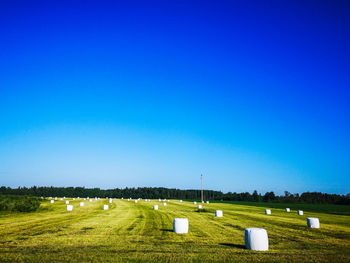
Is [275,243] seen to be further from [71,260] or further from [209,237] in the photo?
[71,260]

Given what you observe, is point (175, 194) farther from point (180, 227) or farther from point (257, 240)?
point (257, 240)

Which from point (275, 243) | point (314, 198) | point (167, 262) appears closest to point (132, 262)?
point (167, 262)

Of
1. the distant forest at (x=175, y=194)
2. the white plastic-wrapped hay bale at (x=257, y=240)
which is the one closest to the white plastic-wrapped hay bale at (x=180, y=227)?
the white plastic-wrapped hay bale at (x=257, y=240)

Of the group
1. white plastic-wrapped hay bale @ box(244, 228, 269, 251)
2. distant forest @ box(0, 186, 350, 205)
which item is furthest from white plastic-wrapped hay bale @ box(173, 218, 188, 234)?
distant forest @ box(0, 186, 350, 205)

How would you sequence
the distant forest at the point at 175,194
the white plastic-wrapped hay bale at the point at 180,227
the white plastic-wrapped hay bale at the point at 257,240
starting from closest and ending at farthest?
the white plastic-wrapped hay bale at the point at 257,240 → the white plastic-wrapped hay bale at the point at 180,227 → the distant forest at the point at 175,194

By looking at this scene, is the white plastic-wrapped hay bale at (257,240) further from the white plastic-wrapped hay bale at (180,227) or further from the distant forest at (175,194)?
the distant forest at (175,194)

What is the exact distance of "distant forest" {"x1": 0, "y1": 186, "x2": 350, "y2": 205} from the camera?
96200mm

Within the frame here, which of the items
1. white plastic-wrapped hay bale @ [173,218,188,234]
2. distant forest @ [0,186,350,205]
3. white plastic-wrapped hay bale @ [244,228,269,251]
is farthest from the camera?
distant forest @ [0,186,350,205]

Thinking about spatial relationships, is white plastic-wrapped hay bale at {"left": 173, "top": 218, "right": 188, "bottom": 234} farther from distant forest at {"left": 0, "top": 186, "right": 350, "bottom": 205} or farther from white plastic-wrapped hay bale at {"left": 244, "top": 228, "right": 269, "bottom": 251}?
distant forest at {"left": 0, "top": 186, "right": 350, "bottom": 205}

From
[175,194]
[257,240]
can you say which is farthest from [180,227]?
[175,194]

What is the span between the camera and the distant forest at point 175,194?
96.2 meters

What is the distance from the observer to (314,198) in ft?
325

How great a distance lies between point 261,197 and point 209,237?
92.6 metres

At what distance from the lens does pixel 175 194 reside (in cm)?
17300
